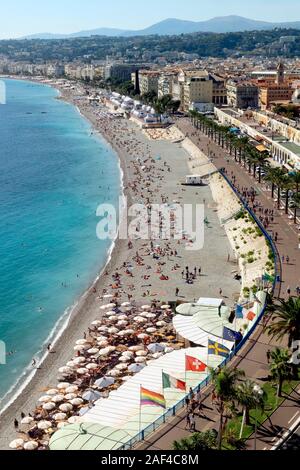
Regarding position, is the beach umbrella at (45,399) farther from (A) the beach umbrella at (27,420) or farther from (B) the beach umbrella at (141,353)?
(B) the beach umbrella at (141,353)

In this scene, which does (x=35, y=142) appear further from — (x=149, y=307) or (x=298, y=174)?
(x=149, y=307)

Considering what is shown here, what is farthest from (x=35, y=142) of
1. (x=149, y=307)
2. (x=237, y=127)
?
(x=149, y=307)

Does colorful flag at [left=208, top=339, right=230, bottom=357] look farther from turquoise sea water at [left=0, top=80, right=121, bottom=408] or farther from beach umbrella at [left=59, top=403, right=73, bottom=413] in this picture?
turquoise sea water at [left=0, top=80, right=121, bottom=408]

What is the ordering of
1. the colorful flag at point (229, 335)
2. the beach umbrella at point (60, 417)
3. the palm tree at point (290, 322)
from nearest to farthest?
1. the palm tree at point (290, 322)
2. the beach umbrella at point (60, 417)
3. the colorful flag at point (229, 335)

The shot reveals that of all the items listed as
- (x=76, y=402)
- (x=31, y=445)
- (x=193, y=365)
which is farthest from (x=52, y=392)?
(x=193, y=365)

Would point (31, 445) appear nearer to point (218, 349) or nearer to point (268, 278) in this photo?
point (218, 349)

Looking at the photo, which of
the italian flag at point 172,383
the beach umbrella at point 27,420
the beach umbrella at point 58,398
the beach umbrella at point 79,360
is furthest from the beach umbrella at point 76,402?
the italian flag at point 172,383
